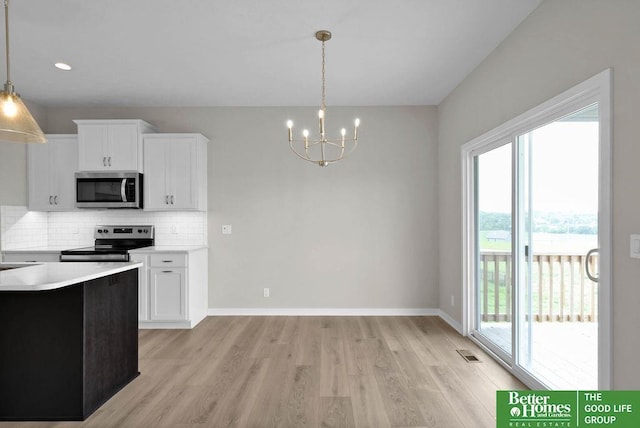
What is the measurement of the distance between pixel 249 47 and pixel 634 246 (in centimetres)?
306

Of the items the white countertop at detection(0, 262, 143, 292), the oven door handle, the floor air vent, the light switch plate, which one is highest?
the oven door handle

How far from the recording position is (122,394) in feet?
8.58

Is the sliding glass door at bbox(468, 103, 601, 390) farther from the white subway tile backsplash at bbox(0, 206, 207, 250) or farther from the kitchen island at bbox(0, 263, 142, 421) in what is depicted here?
the white subway tile backsplash at bbox(0, 206, 207, 250)

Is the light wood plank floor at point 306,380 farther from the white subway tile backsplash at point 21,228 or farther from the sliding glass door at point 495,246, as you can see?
the white subway tile backsplash at point 21,228

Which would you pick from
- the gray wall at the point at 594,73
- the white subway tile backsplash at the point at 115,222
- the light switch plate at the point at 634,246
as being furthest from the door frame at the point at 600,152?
the white subway tile backsplash at the point at 115,222

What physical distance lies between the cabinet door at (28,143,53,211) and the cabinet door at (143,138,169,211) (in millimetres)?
1270

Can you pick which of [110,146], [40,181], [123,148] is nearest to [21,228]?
[40,181]

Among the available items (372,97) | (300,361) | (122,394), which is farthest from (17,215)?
(372,97)

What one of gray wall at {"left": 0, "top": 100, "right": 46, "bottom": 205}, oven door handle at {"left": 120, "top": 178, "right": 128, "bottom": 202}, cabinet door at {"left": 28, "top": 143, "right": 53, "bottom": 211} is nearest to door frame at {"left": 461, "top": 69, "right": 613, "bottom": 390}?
oven door handle at {"left": 120, "top": 178, "right": 128, "bottom": 202}

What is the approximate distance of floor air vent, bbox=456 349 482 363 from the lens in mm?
3197

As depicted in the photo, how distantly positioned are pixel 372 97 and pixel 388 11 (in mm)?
1829

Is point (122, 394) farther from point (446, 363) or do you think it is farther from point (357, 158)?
point (357, 158)

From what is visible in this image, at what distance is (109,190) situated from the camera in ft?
14.3

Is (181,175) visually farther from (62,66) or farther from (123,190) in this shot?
(62,66)
